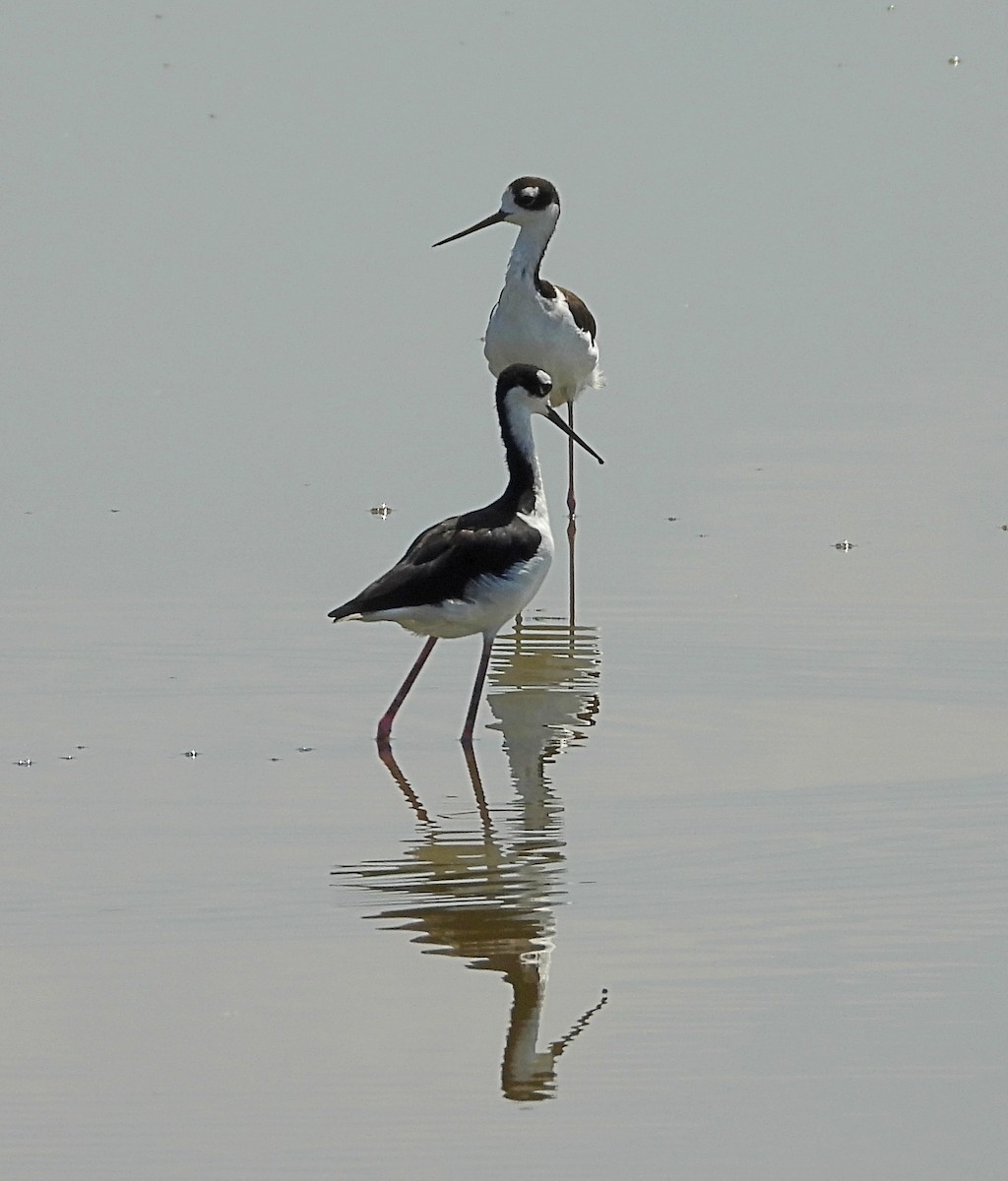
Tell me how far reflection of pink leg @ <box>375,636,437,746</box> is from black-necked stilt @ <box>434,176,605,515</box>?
3.40 metres

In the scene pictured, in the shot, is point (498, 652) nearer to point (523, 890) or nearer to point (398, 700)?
point (398, 700)

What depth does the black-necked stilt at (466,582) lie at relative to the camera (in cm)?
775

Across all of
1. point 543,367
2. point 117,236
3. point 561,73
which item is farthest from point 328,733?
point 561,73

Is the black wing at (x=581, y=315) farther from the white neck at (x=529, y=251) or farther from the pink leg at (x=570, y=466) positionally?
the pink leg at (x=570, y=466)

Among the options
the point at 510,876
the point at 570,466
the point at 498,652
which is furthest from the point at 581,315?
the point at 510,876

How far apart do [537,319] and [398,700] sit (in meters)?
4.13

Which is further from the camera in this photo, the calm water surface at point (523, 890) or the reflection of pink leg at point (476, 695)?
the reflection of pink leg at point (476, 695)

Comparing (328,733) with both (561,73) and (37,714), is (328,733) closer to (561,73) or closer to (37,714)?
(37,714)

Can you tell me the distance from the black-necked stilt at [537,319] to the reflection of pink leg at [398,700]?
340cm

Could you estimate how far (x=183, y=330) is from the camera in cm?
1298

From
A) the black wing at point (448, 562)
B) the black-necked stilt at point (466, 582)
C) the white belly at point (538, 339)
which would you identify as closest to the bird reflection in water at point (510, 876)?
the black-necked stilt at point (466, 582)

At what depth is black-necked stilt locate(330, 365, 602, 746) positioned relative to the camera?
25.4 feet

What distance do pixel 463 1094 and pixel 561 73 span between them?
14.9 meters

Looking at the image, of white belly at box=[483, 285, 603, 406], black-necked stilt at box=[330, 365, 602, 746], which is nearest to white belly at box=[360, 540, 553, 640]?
black-necked stilt at box=[330, 365, 602, 746]
